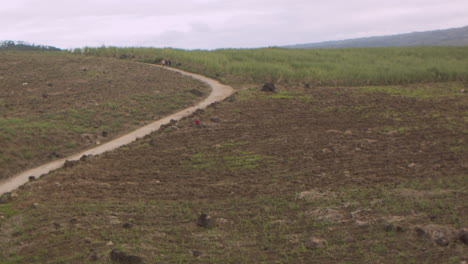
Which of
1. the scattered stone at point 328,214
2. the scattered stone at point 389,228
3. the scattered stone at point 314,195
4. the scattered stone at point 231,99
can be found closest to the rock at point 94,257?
the scattered stone at point 328,214

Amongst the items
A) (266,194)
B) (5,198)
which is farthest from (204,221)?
(5,198)

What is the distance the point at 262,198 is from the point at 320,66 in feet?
66.7

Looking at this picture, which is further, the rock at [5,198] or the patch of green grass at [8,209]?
the rock at [5,198]

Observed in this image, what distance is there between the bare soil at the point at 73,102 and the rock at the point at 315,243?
7.36 metres

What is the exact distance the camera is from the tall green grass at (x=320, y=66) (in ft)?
76.2

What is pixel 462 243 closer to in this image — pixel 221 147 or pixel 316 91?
pixel 221 147

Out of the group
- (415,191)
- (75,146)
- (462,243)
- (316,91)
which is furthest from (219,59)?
(462,243)

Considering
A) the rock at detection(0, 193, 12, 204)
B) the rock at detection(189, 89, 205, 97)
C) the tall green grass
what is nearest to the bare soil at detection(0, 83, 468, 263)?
the rock at detection(0, 193, 12, 204)

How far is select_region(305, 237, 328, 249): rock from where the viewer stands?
19.1ft

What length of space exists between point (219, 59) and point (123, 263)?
2476 centimetres

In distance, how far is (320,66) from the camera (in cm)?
2691

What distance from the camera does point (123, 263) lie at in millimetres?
5602

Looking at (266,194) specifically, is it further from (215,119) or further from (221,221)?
(215,119)

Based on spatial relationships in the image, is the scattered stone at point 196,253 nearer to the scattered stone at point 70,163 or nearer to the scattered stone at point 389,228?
the scattered stone at point 389,228
